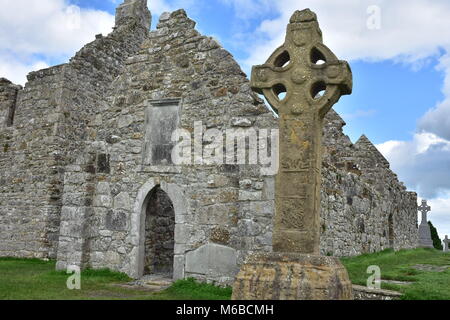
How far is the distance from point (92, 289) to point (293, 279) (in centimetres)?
415

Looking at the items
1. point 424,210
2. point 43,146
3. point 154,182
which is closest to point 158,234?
point 154,182

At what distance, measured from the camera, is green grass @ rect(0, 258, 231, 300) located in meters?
6.35

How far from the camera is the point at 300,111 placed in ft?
15.9

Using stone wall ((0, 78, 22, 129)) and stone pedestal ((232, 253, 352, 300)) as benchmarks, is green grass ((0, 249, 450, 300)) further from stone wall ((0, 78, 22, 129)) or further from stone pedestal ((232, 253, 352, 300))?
stone wall ((0, 78, 22, 129))

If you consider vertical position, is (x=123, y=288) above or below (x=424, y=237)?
below

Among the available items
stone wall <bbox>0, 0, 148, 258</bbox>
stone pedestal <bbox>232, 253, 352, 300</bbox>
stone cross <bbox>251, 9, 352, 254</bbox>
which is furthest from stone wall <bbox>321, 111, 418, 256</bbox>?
stone wall <bbox>0, 0, 148, 258</bbox>

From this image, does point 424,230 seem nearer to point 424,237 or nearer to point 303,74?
point 424,237

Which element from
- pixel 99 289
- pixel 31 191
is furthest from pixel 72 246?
pixel 31 191

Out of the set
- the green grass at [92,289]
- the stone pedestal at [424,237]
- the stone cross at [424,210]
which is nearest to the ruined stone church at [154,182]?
the green grass at [92,289]

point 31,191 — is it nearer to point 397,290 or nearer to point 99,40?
point 99,40

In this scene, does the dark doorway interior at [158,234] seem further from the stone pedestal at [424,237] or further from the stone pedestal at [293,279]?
the stone pedestal at [424,237]

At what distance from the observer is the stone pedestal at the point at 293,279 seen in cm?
412

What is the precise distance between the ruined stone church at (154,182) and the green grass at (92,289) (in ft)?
0.98
